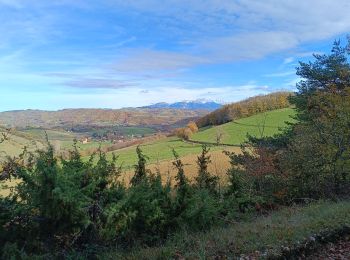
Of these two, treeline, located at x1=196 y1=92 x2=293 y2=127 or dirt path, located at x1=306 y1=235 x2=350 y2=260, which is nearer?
dirt path, located at x1=306 y1=235 x2=350 y2=260

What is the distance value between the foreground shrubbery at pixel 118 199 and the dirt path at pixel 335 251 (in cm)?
262

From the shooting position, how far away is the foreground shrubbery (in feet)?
21.5

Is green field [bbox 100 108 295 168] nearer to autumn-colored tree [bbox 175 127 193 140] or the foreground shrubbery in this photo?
autumn-colored tree [bbox 175 127 193 140]

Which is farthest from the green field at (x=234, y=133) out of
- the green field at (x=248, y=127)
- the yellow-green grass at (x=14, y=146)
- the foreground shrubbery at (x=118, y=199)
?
the yellow-green grass at (x=14, y=146)

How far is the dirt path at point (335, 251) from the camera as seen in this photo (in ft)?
24.0

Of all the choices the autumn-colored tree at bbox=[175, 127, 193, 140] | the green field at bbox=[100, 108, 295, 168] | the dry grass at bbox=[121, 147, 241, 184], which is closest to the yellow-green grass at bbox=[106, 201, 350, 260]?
the dry grass at bbox=[121, 147, 241, 184]

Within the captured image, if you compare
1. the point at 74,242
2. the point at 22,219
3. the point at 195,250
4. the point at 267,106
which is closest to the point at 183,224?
the point at 195,250

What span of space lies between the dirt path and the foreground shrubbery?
262cm

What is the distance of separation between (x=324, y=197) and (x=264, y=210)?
2.41 metres

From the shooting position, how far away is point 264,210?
13039 millimetres

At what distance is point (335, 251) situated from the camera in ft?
24.9

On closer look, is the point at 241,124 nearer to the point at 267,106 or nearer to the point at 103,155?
the point at 267,106

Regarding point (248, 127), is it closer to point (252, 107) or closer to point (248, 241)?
point (252, 107)

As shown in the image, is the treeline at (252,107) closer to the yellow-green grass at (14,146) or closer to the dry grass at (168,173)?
the dry grass at (168,173)
